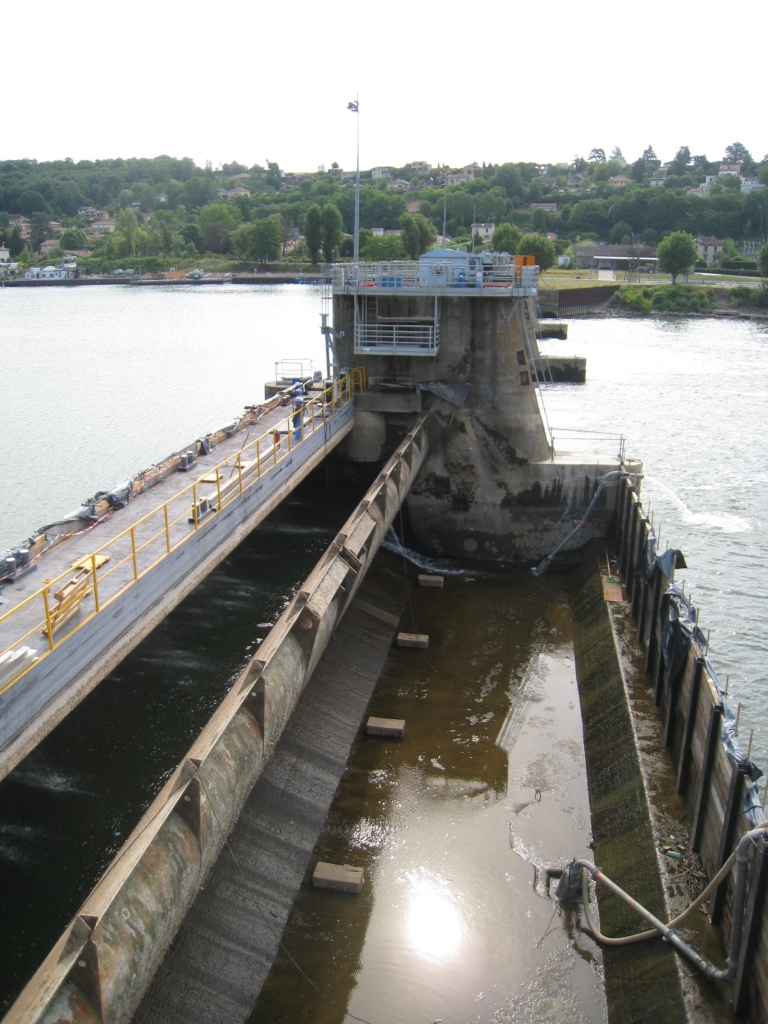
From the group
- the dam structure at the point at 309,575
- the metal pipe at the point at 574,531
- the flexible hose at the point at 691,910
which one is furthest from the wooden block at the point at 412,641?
the flexible hose at the point at 691,910

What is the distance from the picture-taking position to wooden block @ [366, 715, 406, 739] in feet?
60.3

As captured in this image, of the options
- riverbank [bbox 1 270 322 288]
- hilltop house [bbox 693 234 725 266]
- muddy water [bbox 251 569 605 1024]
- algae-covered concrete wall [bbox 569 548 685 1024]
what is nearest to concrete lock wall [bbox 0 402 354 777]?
muddy water [bbox 251 569 605 1024]

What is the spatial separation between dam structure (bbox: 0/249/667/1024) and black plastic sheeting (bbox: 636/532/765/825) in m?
6.38

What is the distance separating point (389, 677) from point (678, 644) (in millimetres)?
7284

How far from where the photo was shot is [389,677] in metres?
21.0

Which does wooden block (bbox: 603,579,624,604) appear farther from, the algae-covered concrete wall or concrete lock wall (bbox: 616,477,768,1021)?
concrete lock wall (bbox: 616,477,768,1021)

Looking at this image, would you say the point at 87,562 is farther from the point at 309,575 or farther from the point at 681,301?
the point at 681,301

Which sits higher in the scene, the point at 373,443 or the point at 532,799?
the point at 373,443

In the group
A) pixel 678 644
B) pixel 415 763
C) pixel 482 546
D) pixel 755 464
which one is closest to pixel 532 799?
pixel 415 763

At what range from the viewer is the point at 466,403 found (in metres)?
27.7

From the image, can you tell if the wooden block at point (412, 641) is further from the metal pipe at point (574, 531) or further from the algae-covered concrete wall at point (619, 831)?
the metal pipe at point (574, 531)

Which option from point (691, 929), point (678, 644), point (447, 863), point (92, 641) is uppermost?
point (92, 641)

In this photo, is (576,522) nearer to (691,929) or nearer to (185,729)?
(185,729)

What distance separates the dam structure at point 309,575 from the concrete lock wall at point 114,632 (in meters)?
0.04
